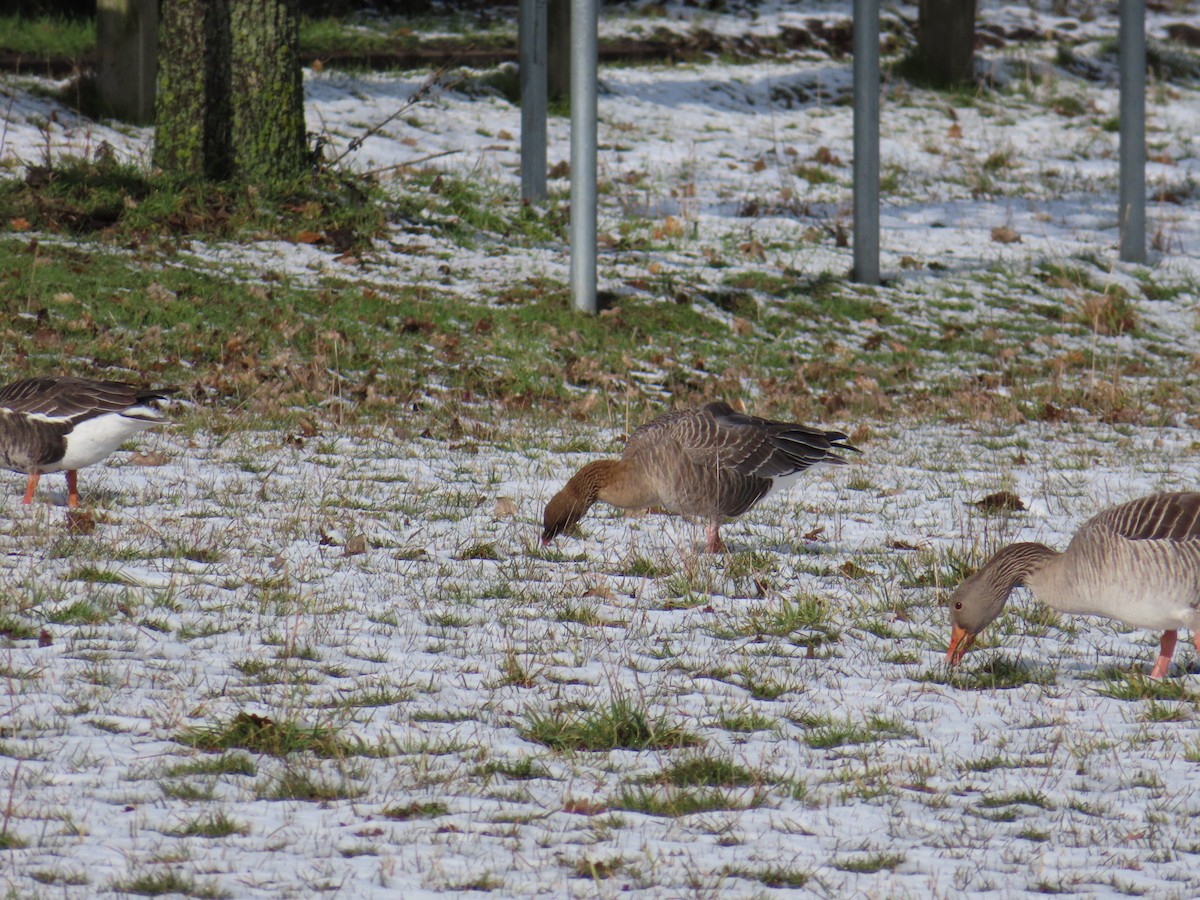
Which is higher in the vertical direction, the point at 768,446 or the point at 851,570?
the point at 768,446

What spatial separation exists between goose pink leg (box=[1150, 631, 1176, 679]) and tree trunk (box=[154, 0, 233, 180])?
1048 centimetres

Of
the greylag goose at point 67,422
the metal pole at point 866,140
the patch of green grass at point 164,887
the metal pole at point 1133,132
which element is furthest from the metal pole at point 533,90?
the patch of green grass at point 164,887

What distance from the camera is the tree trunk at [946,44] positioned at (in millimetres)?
21234

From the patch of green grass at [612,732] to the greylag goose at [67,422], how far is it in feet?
10.1

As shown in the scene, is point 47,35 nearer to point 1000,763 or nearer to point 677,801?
point 677,801

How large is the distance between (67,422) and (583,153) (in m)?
6.55

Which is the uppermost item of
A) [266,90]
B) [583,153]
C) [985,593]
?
[266,90]

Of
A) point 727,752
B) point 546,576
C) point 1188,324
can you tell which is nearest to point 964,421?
point 1188,324

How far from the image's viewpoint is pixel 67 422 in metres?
6.61

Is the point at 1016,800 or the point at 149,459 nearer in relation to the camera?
the point at 1016,800

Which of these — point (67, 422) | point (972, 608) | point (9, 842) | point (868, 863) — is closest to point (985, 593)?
point (972, 608)

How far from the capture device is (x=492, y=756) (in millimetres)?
4312

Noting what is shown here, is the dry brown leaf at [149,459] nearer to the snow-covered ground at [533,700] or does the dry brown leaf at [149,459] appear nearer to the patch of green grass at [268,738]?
the snow-covered ground at [533,700]

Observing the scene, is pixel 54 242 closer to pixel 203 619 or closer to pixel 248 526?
pixel 248 526
